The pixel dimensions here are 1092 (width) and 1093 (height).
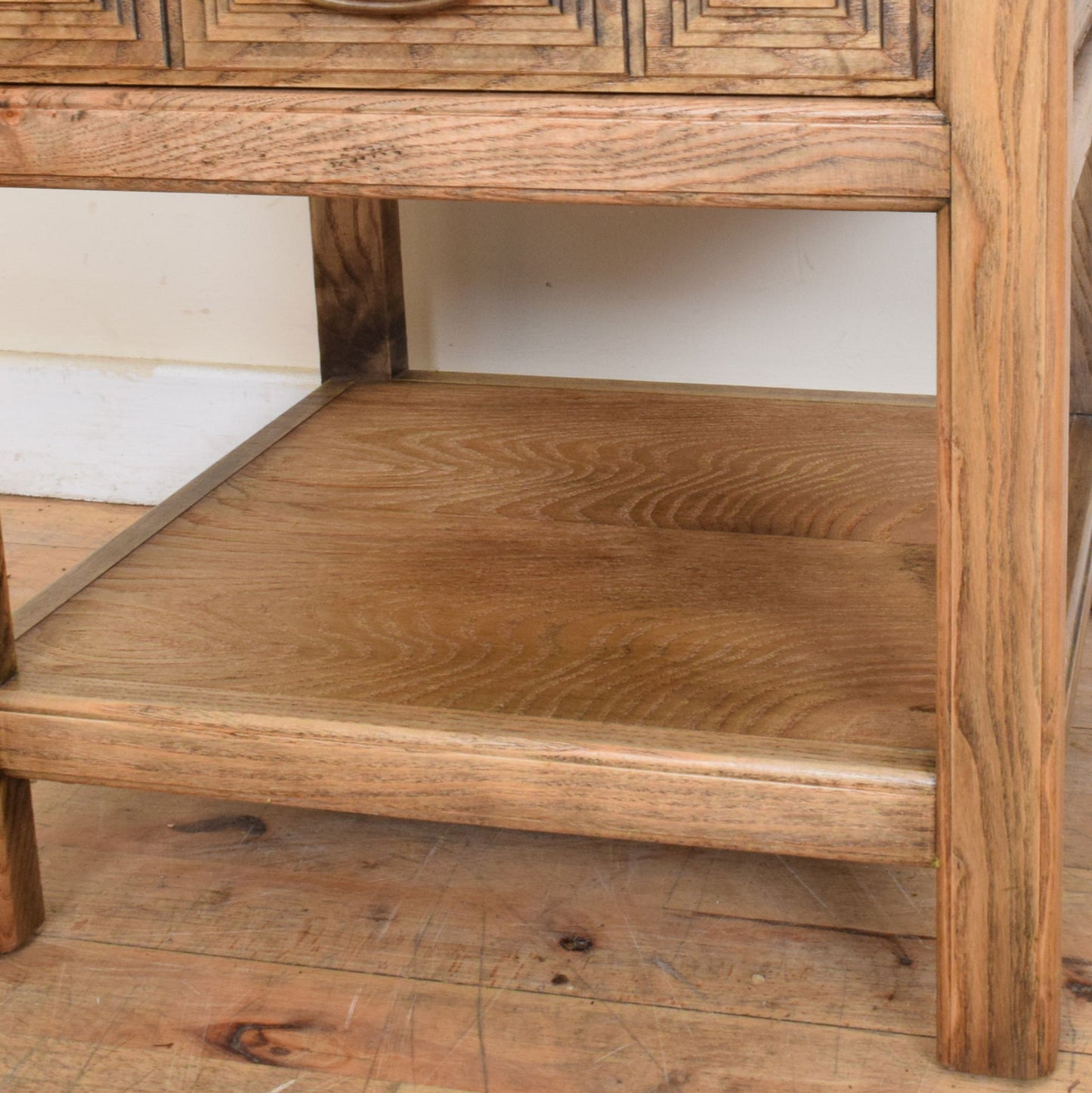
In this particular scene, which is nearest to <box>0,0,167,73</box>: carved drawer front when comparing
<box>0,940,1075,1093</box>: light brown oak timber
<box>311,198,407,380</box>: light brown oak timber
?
<box>0,940,1075,1093</box>: light brown oak timber

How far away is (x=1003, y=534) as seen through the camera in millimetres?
663

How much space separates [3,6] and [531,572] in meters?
0.48

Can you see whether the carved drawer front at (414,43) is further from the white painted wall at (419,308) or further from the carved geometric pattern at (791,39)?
the white painted wall at (419,308)

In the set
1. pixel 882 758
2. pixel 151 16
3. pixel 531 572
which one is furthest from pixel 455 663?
pixel 151 16

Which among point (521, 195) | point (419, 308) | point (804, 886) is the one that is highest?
point (521, 195)

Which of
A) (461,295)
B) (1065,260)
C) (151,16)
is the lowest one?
(461,295)

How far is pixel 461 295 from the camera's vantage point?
1.52 metres

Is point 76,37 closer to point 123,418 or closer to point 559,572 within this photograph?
point 559,572

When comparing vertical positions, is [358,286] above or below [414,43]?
below

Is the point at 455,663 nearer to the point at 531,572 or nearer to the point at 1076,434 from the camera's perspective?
the point at 531,572

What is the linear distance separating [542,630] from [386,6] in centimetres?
40

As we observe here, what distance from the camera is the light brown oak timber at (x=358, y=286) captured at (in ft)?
4.50

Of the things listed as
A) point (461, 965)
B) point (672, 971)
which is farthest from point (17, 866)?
point (672, 971)

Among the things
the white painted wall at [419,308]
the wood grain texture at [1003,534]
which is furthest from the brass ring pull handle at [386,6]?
the white painted wall at [419,308]
